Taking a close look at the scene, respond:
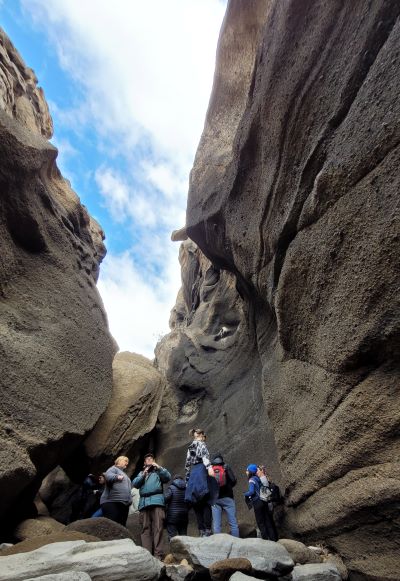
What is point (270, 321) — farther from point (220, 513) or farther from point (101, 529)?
point (101, 529)

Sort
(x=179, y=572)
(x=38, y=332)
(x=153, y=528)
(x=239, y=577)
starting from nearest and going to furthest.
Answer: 1. (x=239, y=577)
2. (x=179, y=572)
3. (x=153, y=528)
4. (x=38, y=332)

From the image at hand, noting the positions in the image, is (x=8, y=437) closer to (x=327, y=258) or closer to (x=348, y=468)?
→ (x=348, y=468)

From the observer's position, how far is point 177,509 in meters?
7.66

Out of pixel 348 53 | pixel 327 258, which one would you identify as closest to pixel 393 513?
pixel 327 258

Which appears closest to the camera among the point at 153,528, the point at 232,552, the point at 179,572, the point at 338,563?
the point at 179,572

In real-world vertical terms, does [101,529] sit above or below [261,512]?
below

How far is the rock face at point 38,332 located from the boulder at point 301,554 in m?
4.51

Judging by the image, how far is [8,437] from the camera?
768 centimetres

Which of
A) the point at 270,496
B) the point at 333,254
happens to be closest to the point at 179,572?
the point at 270,496

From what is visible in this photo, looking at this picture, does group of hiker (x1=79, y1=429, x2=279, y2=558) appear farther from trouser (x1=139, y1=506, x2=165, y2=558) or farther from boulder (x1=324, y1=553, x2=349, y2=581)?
boulder (x1=324, y1=553, x2=349, y2=581)

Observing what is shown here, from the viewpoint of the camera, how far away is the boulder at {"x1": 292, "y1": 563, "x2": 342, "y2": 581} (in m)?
4.98

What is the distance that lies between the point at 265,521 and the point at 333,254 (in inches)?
187

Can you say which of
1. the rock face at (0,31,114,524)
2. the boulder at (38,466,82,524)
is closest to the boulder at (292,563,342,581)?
the rock face at (0,31,114,524)

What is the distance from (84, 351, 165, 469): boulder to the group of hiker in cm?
438
